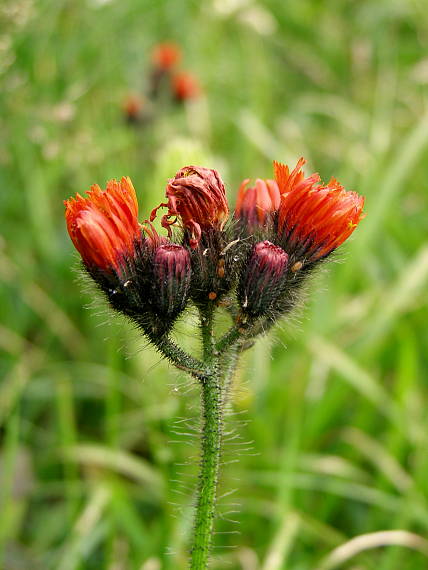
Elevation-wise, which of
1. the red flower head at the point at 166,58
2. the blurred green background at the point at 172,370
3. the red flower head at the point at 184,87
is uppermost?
the red flower head at the point at 166,58

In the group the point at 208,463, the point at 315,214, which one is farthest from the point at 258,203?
the point at 208,463

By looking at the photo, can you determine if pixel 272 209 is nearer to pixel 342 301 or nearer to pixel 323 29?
pixel 342 301

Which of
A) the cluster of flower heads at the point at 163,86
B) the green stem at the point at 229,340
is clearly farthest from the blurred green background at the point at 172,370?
the green stem at the point at 229,340

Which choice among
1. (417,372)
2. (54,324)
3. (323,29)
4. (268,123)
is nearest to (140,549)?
(54,324)

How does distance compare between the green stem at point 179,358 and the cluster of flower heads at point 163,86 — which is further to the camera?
the cluster of flower heads at point 163,86

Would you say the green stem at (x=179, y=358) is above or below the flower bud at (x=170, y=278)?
below

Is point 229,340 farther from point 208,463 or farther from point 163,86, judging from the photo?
point 163,86

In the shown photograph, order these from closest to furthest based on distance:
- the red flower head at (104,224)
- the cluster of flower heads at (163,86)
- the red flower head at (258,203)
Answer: the red flower head at (104,224), the red flower head at (258,203), the cluster of flower heads at (163,86)

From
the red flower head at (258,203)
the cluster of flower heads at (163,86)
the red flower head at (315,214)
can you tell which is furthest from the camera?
the cluster of flower heads at (163,86)

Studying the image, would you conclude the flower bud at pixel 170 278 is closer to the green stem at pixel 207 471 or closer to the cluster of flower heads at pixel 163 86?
the green stem at pixel 207 471
